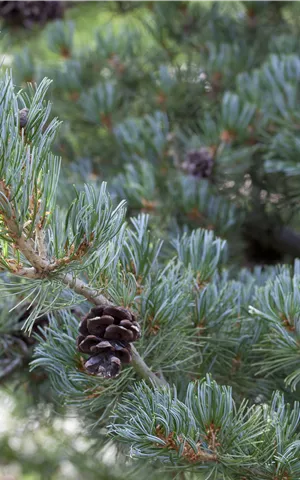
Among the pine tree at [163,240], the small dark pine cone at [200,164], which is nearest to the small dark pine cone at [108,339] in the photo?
the pine tree at [163,240]

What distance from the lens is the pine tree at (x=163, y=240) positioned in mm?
345

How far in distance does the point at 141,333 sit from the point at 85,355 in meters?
0.03

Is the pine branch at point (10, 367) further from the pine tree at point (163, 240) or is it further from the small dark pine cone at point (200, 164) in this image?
the small dark pine cone at point (200, 164)

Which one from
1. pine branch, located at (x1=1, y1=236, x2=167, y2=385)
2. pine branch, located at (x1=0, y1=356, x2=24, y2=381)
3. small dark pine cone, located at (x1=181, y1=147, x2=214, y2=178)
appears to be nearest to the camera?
pine branch, located at (x1=1, y1=236, x2=167, y2=385)

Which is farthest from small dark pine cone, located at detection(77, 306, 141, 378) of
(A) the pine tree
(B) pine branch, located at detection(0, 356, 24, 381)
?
(B) pine branch, located at detection(0, 356, 24, 381)

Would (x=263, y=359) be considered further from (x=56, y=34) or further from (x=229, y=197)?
(x=56, y=34)

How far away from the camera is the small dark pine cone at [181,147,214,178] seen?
69 cm

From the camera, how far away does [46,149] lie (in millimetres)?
335

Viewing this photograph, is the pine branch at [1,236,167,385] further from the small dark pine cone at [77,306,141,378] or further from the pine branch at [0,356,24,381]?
the pine branch at [0,356,24,381]

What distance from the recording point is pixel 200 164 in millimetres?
688

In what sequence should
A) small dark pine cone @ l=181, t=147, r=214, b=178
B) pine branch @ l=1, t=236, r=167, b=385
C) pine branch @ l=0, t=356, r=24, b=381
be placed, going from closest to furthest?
pine branch @ l=1, t=236, r=167, b=385 → pine branch @ l=0, t=356, r=24, b=381 → small dark pine cone @ l=181, t=147, r=214, b=178

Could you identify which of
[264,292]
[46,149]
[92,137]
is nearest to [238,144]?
[92,137]

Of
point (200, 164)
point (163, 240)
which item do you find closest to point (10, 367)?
point (163, 240)

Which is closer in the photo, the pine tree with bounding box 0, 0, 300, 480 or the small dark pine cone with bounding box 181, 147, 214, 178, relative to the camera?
the pine tree with bounding box 0, 0, 300, 480
